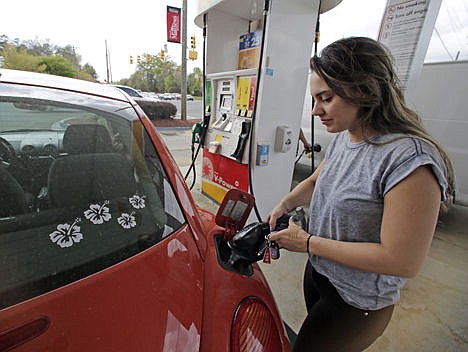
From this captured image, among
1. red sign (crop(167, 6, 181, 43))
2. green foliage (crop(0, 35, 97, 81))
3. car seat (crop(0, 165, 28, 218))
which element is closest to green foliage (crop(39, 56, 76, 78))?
green foliage (crop(0, 35, 97, 81))

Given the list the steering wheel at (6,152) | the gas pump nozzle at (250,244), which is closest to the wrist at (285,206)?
the gas pump nozzle at (250,244)

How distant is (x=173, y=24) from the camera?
11180 millimetres

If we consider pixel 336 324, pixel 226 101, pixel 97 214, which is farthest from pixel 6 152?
pixel 226 101

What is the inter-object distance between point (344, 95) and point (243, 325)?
80 centimetres

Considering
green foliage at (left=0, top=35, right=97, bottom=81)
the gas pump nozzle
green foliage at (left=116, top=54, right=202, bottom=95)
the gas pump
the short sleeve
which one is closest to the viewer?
the short sleeve

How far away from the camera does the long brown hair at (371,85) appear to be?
0.78 metres

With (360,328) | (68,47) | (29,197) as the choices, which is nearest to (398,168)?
(360,328)

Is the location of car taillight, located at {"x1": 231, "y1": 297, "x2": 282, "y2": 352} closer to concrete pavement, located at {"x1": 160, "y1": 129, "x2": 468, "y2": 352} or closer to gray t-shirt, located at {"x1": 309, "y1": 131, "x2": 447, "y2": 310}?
gray t-shirt, located at {"x1": 309, "y1": 131, "x2": 447, "y2": 310}

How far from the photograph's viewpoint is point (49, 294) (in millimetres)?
647

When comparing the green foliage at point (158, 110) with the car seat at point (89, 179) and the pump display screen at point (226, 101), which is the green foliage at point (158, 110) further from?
Answer: the car seat at point (89, 179)

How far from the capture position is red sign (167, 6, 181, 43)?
36.0ft

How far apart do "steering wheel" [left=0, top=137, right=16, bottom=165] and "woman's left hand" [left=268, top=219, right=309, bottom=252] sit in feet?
3.23

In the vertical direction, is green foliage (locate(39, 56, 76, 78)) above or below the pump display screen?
above

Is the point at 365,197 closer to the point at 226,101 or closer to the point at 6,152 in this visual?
the point at 6,152
